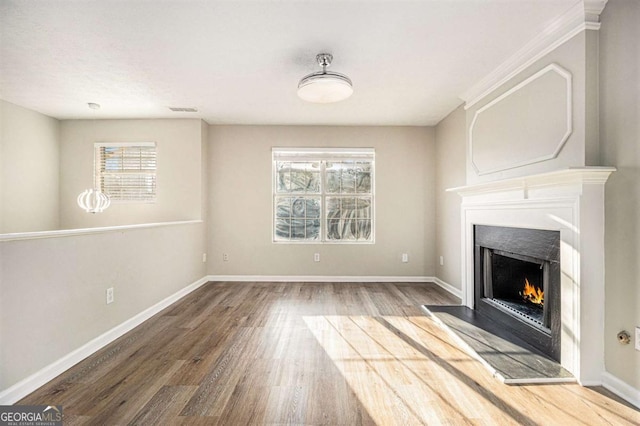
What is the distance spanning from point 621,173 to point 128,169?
544cm

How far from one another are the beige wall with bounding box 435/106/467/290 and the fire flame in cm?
124

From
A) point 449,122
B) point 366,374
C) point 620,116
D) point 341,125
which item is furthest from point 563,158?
point 341,125


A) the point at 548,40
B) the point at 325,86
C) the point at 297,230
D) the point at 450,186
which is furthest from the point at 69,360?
the point at 450,186

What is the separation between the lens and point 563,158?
2.21 m

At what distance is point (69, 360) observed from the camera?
7.30 feet

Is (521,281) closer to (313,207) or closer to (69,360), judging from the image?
(313,207)

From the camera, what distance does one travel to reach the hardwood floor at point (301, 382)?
1706 millimetres

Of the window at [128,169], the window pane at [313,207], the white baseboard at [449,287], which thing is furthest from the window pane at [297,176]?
the white baseboard at [449,287]

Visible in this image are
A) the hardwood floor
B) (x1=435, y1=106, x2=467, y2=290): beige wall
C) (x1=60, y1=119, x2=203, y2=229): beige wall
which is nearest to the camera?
the hardwood floor

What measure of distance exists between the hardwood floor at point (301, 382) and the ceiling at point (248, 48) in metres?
2.43

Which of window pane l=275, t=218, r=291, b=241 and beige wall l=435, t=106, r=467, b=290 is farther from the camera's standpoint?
window pane l=275, t=218, r=291, b=241

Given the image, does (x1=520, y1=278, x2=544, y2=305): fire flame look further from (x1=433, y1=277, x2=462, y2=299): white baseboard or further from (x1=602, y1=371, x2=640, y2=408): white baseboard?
(x1=433, y1=277, x2=462, y2=299): white baseboard

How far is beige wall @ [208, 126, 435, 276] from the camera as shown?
494 cm

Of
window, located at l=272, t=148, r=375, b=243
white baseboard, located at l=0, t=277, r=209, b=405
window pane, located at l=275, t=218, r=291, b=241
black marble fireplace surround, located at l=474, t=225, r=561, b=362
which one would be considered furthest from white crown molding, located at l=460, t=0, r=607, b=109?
white baseboard, located at l=0, t=277, r=209, b=405
